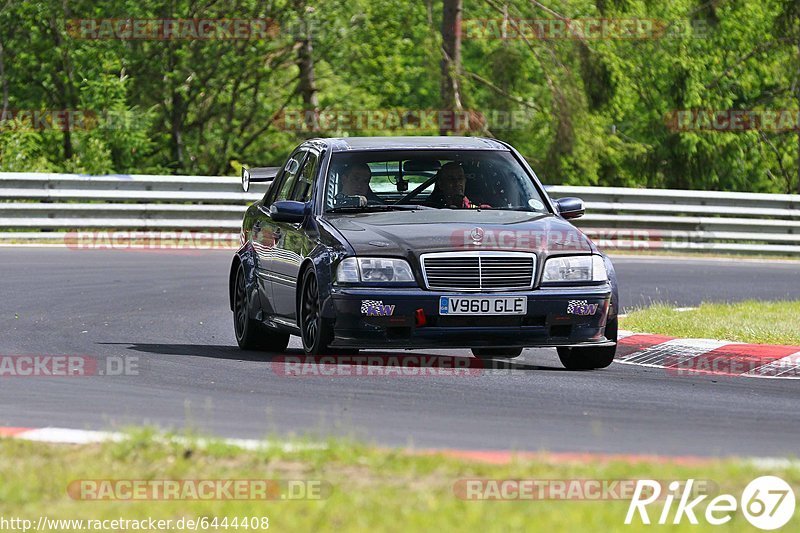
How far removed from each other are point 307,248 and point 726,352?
3.14 meters

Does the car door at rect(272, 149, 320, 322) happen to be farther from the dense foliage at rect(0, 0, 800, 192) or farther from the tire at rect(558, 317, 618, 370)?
the dense foliage at rect(0, 0, 800, 192)

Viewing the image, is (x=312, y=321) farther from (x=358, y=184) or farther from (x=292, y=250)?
(x=358, y=184)

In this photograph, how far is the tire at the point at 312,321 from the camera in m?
10.0

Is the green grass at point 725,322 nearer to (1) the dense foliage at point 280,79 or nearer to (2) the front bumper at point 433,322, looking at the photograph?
(2) the front bumper at point 433,322

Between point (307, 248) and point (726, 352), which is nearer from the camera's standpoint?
point (307, 248)

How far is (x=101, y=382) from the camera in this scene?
940 cm

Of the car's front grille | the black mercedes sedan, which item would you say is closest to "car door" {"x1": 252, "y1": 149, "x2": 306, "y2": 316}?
the black mercedes sedan

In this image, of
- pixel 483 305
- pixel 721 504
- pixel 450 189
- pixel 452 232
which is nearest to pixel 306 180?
pixel 450 189

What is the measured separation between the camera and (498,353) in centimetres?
1178

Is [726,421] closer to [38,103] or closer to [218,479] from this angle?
[218,479]

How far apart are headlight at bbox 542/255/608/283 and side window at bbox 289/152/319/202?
2104mm

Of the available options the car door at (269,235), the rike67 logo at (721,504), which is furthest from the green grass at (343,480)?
the car door at (269,235)

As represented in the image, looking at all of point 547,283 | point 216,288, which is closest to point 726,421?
point 547,283

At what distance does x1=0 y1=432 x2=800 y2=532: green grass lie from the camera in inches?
200
